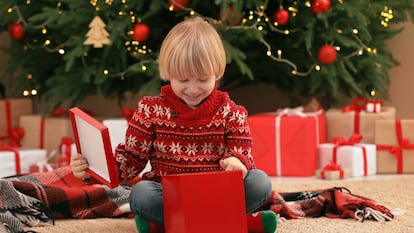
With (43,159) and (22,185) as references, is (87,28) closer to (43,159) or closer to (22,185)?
(43,159)

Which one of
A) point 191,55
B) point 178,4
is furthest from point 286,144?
point 191,55

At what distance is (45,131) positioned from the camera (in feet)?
9.38

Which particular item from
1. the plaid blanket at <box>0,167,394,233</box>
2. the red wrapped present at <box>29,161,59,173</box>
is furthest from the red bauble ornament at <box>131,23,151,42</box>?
the plaid blanket at <box>0,167,394,233</box>

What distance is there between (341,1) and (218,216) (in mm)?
1369

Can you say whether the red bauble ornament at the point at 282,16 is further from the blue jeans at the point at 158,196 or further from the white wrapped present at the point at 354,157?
the blue jeans at the point at 158,196

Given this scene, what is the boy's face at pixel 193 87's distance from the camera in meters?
1.49

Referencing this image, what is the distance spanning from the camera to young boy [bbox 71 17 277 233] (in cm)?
149

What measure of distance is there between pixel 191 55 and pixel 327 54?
1.19 meters

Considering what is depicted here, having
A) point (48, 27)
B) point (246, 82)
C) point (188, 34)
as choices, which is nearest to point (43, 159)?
point (48, 27)

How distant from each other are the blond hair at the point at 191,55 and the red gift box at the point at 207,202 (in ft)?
0.70

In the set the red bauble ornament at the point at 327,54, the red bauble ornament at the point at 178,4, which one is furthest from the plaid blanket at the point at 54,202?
the red bauble ornament at the point at 327,54

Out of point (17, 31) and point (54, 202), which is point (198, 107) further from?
point (17, 31)

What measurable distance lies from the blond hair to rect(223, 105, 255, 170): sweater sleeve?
9cm

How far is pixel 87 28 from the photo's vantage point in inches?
103
